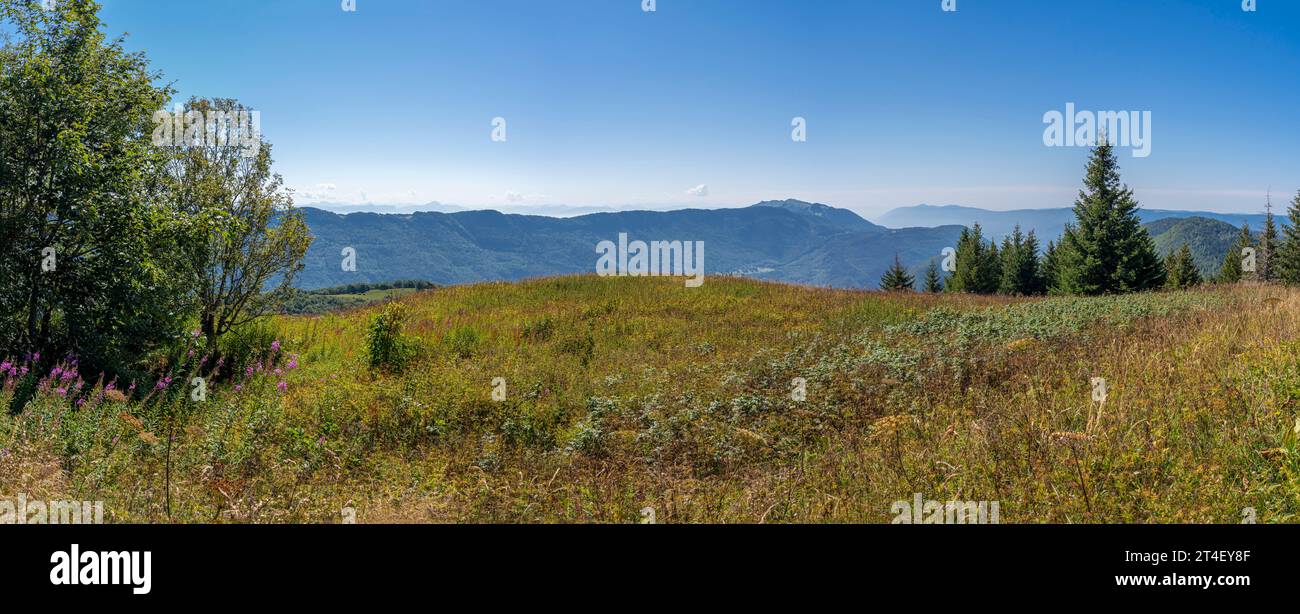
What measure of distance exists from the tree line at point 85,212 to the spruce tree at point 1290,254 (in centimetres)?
7903

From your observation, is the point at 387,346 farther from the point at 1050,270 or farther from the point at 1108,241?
the point at 1050,270

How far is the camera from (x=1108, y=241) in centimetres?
3325

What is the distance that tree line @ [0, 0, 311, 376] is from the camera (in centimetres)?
831

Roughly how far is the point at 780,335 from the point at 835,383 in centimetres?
569

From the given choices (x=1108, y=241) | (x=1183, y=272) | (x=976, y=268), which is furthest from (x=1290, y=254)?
(x=1108, y=241)

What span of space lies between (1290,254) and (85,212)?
84.5 meters

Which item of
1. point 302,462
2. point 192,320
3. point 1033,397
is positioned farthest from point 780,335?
point 192,320

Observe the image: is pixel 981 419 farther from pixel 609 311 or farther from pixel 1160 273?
pixel 1160 273

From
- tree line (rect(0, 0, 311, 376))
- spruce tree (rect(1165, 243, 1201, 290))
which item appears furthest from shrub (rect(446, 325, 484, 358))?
spruce tree (rect(1165, 243, 1201, 290))

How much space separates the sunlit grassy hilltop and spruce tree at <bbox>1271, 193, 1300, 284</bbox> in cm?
6015

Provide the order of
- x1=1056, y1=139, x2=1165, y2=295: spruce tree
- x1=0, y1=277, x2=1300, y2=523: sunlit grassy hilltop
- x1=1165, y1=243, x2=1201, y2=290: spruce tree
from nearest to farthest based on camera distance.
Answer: x1=0, y1=277, x2=1300, y2=523: sunlit grassy hilltop < x1=1056, y1=139, x2=1165, y2=295: spruce tree < x1=1165, y1=243, x2=1201, y2=290: spruce tree

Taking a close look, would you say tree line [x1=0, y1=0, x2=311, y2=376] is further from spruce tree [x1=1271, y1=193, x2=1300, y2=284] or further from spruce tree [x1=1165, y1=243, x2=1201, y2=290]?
spruce tree [x1=1271, y1=193, x2=1300, y2=284]

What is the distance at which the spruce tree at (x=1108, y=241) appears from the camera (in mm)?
32938
